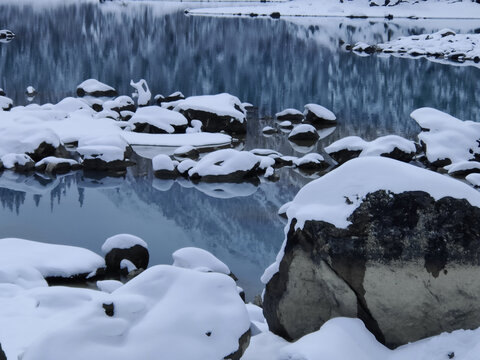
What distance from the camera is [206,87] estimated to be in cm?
3438

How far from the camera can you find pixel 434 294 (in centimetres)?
628

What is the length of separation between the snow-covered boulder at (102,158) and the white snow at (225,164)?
A: 2170mm

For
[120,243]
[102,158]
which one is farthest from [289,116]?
[120,243]

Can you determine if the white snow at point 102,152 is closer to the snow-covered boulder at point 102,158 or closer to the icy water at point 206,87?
the snow-covered boulder at point 102,158

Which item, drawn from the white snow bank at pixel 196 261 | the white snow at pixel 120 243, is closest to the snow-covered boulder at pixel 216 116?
the white snow at pixel 120 243

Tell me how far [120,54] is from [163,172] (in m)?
29.4

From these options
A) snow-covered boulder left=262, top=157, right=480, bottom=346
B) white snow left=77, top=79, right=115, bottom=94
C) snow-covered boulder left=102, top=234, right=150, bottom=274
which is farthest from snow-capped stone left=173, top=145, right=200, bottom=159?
snow-covered boulder left=262, top=157, right=480, bottom=346

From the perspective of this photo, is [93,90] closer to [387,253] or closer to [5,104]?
[5,104]

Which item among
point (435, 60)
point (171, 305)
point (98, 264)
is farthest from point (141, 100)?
point (435, 60)

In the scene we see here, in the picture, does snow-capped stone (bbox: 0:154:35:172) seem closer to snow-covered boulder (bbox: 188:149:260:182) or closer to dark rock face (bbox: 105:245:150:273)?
snow-covered boulder (bbox: 188:149:260:182)

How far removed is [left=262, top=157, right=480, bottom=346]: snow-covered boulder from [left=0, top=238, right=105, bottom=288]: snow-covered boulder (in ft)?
16.8

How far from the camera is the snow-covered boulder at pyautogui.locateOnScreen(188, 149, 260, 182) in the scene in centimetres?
1783

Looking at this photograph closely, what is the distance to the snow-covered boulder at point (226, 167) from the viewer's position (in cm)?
1783

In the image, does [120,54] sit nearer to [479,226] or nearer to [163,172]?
[163,172]
